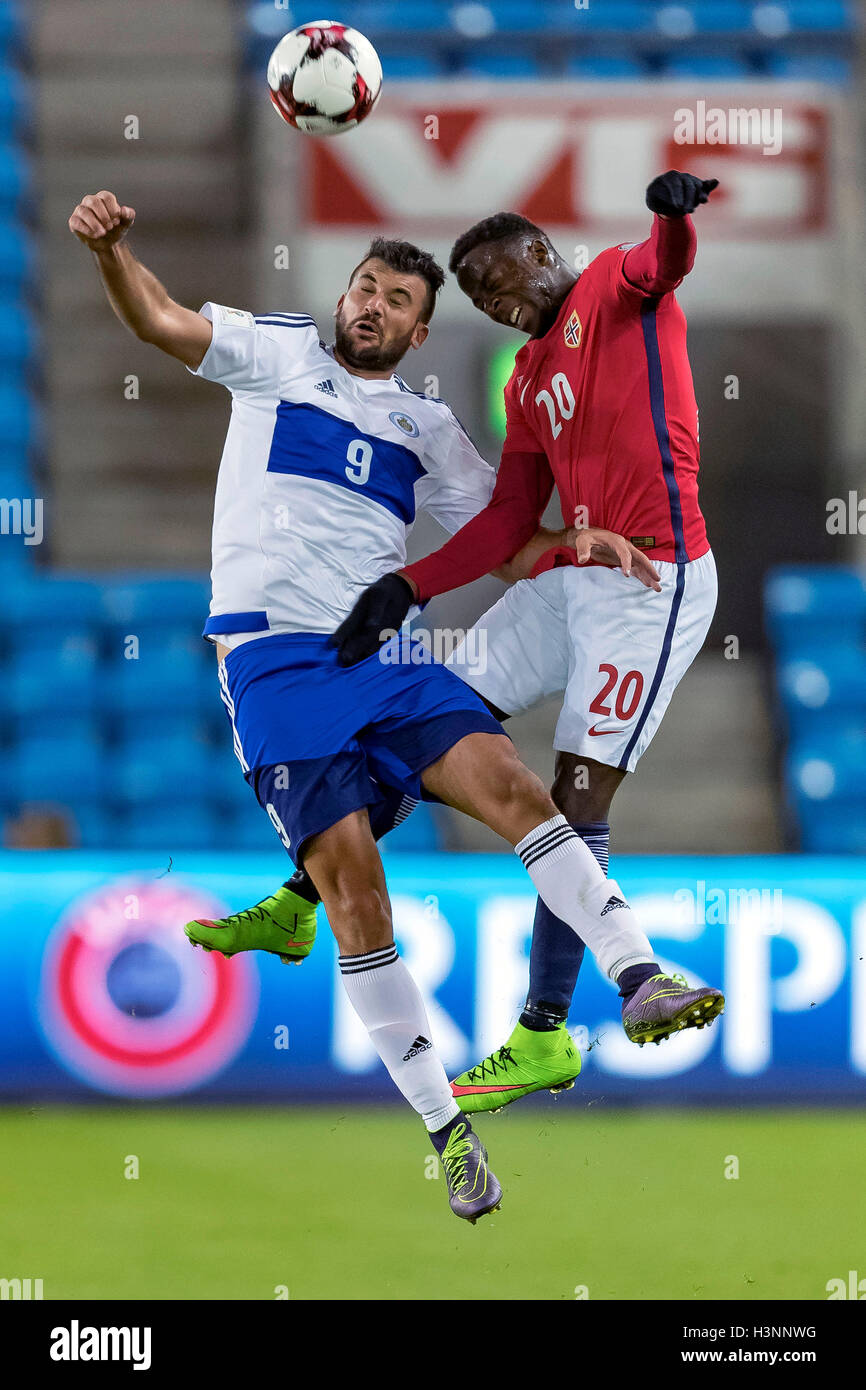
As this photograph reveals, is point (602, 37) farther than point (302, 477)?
Yes

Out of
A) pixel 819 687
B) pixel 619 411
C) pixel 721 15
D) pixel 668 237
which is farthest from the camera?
pixel 721 15

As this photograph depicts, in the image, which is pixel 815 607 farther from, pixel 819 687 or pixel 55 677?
pixel 55 677

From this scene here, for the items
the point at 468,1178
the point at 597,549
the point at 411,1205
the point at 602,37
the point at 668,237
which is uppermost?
the point at 602,37

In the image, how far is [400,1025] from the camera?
11.5ft

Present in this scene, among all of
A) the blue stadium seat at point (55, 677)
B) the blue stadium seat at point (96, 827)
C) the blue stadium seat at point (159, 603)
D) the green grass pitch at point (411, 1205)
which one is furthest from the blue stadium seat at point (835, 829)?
the blue stadium seat at point (55, 677)

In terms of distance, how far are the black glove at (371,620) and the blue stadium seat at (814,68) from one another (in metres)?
4.66

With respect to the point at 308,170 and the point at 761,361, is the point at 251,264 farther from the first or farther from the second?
the point at 761,361

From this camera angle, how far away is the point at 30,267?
7.70m

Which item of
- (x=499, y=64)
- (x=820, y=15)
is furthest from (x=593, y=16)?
(x=820, y=15)

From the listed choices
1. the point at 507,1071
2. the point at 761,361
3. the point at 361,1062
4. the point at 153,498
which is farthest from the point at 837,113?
the point at 507,1071

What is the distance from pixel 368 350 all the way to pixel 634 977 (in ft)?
5.15

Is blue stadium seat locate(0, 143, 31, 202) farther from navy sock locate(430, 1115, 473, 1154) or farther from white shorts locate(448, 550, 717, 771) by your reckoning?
navy sock locate(430, 1115, 473, 1154)

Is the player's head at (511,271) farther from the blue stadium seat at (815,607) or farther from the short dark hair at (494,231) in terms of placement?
the blue stadium seat at (815,607)

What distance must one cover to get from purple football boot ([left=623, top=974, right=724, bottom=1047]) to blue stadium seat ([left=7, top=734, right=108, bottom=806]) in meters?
3.90
